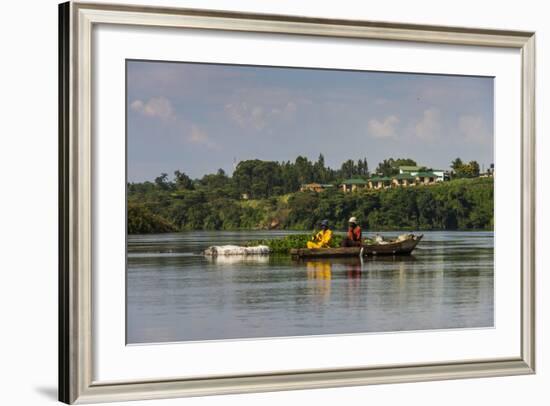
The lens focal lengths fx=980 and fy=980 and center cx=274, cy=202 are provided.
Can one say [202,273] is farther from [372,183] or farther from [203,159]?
[372,183]

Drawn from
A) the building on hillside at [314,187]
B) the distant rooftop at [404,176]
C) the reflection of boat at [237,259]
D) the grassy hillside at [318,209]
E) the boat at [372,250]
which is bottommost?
the reflection of boat at [237,259]

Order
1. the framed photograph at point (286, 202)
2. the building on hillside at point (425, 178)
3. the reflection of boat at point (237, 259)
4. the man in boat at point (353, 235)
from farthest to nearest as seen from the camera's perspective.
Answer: the building on hillside at point (425, 178)
the man in boat at point (353, 235)
the reflection of boat at point (237, 259)
the framed photograph at point (286, 202)

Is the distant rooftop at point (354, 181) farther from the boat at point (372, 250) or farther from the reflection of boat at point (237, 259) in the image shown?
the reflection of boat at point (237, 259)

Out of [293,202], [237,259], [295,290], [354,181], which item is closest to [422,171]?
[354,181]

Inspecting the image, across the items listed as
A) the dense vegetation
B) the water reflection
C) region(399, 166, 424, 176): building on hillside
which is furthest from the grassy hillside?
the water reflection

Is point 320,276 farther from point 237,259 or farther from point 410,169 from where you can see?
point 410,169

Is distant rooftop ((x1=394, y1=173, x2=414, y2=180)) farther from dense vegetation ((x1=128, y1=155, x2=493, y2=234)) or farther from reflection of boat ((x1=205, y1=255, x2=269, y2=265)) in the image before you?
reflection of boat ((x1=205, y1=255, x2=269, y2=265))

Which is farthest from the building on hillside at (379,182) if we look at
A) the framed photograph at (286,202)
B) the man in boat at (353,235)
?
the man in boat at (353,235)

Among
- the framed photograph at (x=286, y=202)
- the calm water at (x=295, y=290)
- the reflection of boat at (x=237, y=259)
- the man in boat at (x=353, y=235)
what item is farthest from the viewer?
the man in boat at (x=353, y=235)
